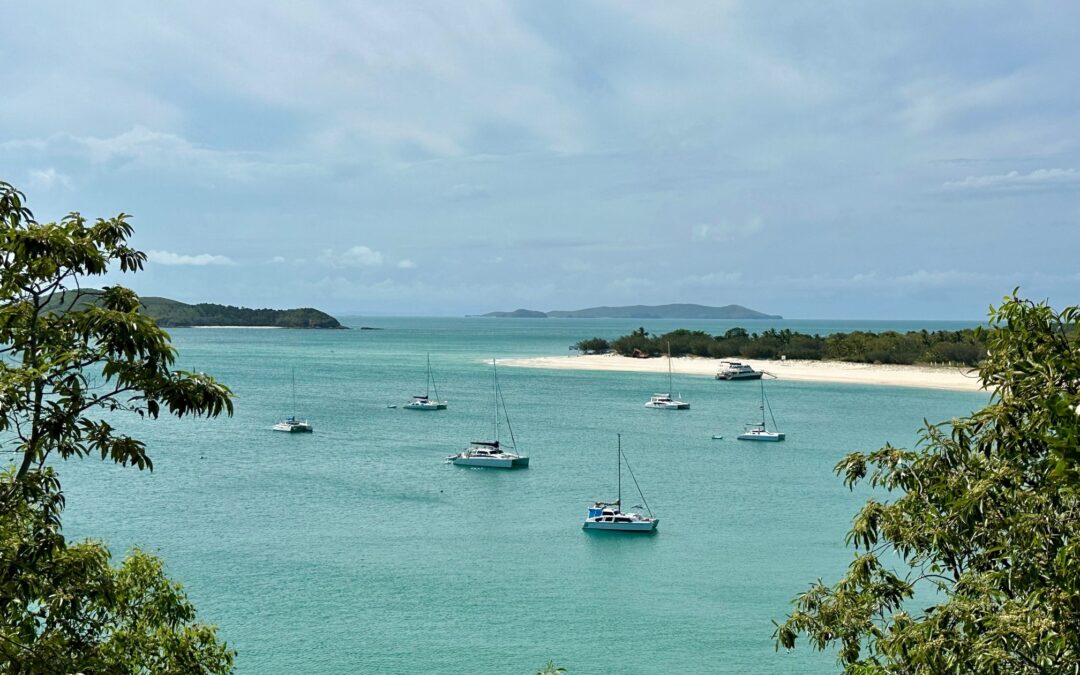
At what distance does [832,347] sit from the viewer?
14862 cm

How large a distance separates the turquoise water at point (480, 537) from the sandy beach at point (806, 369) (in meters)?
34.2

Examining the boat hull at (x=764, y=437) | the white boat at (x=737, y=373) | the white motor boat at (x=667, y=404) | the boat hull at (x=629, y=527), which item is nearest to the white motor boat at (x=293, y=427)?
the boat hull at (x=764, y=437)

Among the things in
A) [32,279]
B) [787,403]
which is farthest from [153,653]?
[787,403]

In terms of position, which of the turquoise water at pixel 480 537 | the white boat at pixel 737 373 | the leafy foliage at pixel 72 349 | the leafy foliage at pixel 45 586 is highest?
the leafy foliage at pixel 72 349

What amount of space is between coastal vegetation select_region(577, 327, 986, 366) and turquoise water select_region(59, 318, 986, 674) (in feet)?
176

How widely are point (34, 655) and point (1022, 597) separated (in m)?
8.35

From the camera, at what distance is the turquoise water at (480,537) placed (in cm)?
2892

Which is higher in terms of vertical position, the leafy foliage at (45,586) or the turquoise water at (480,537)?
the leafy foliage at (45,586)

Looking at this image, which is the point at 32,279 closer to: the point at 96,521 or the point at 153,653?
the point at 153,653

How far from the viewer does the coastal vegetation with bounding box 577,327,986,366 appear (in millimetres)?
133750

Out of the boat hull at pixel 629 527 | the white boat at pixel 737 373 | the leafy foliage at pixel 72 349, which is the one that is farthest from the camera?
the white boat at pixel 737 373

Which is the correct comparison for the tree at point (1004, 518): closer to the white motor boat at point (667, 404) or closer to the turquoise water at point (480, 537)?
the turquoise water at point (480, 537)

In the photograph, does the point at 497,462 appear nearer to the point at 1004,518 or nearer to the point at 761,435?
the point at 761,435

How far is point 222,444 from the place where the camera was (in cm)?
6969
